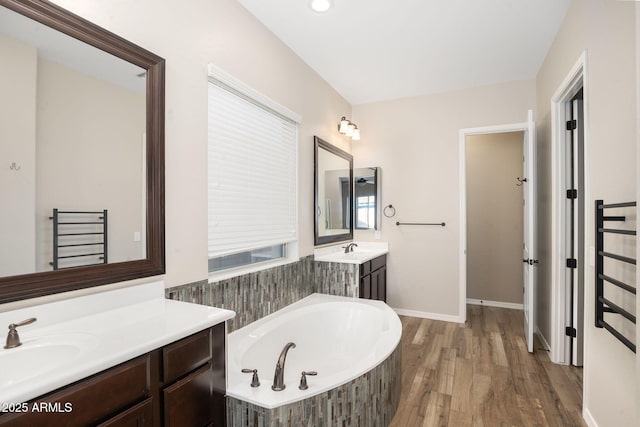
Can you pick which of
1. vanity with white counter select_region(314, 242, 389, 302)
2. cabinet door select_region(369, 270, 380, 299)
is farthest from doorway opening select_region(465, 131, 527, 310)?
cabinet door select_region(369, 270, 380, 299)

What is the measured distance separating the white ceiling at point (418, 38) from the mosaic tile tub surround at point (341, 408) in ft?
8.04

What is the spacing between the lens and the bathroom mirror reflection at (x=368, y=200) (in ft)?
14.0

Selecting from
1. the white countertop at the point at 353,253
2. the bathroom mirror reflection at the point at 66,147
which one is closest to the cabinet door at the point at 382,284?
the white countertop at the point at 353,253

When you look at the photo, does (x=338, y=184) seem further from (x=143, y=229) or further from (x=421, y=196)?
(x=143, y=229)

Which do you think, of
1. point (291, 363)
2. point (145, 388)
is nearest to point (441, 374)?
point (291, 363)

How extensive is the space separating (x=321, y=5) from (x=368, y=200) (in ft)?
7.94

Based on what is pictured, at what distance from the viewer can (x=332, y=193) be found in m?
3.74

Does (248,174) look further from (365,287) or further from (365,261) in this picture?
(365,287)

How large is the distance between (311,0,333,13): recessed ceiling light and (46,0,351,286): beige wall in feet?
1.55

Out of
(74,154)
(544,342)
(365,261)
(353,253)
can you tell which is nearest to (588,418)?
(544,342)

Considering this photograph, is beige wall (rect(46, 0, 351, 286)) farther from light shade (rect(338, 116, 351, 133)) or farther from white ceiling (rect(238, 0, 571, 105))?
light shade (rect(338, 116, 351, 133))

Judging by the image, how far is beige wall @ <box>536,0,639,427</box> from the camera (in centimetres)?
152

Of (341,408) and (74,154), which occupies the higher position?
(74,154)

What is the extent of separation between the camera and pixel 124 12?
157 centimetres
